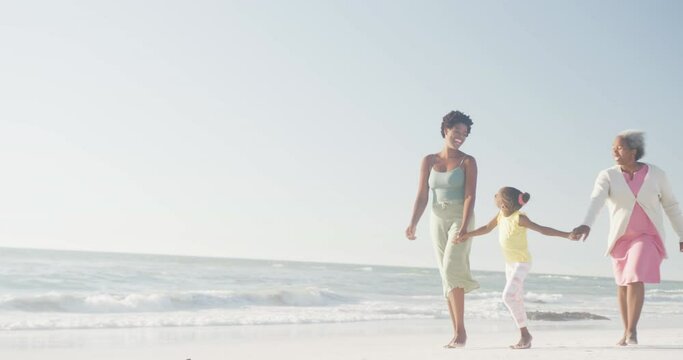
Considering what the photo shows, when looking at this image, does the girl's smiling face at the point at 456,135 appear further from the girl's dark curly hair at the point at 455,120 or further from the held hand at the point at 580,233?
the held hand at the point at 580,233

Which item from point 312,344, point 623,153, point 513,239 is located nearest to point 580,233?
point 513,239

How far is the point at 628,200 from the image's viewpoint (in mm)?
5141

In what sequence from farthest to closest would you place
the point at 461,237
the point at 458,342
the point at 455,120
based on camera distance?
the point at 455,120 → the point at 458,342 → the point at 461,237

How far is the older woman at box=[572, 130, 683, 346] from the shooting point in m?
5.04

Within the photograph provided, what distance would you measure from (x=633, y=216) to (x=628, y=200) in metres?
0.12

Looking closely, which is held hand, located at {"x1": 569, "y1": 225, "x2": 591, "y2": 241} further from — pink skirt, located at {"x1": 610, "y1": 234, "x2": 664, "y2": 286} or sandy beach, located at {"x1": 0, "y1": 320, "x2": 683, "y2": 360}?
sandy beach, located at {"x1": 0, "y1": 320, "x2": 683, "y2": 360}

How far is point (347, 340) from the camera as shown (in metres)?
8.08

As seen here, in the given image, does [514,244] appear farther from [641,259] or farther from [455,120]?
[455,120]

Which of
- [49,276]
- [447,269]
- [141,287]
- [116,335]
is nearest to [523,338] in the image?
[447,269]

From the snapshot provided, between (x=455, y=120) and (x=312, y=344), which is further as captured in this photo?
(x=312, y=344)

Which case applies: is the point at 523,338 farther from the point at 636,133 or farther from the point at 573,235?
the point at 636,133

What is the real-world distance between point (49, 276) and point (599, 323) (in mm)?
17359

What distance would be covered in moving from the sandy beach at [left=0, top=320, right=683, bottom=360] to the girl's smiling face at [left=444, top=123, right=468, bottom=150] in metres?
1.60

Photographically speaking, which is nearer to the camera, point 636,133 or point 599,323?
point 636,133
